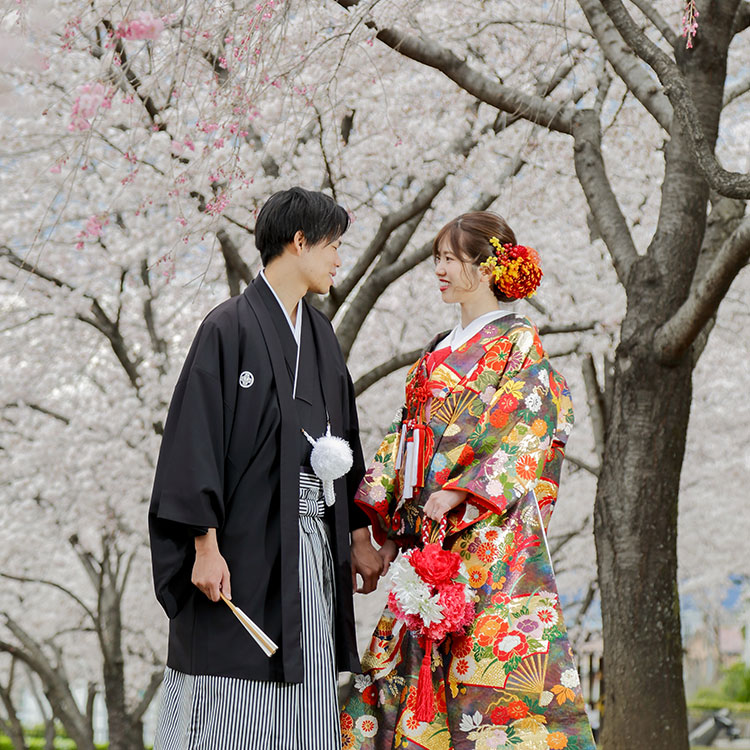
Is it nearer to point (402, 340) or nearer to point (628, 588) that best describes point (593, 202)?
point (628, 588)

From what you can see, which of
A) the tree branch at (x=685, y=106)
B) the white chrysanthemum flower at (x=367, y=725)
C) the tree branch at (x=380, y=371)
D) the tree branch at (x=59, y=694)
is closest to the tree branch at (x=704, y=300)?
the tree branch at (x=685, y=106)

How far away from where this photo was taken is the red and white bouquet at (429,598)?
2.58 meters

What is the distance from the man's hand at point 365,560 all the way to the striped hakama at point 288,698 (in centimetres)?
15

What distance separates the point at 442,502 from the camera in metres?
2.65

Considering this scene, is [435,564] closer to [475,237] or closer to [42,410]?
[475,237]

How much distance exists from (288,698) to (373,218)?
21.1ft

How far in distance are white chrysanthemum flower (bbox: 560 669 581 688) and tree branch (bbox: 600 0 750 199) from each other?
5.00 ft

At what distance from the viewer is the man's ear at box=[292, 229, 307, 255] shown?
2684mm

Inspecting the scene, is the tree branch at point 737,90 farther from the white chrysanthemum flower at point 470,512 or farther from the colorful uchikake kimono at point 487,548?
the white chrysanthemum flower at point 470,512

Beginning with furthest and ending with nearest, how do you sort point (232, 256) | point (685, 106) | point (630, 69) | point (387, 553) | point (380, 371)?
point (380, 371) < point (232, 256) < point (630, 69) < point (685, 106) < point (387, 553)

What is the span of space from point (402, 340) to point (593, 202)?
5368 mm

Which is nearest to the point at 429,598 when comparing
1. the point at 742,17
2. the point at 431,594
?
the point at 431,594

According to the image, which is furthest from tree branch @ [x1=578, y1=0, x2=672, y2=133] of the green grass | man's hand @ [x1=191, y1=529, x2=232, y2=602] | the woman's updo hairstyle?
the green grass

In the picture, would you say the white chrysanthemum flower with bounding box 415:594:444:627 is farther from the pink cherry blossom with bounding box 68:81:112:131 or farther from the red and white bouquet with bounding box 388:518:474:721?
the pink cherry blossom with bounding box 68:81:112:131
